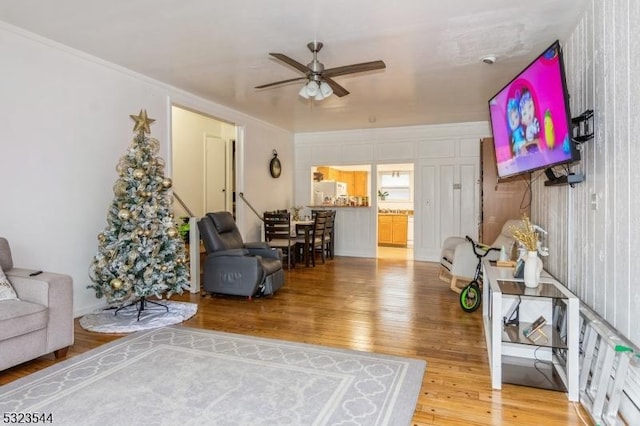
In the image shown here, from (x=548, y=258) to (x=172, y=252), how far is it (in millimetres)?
3797

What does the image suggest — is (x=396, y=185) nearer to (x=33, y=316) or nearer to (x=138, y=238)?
(x=138, y=238)

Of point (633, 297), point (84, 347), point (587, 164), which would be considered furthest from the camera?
point (84, 347)

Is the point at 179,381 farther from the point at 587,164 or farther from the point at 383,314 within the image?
the point at 587,164

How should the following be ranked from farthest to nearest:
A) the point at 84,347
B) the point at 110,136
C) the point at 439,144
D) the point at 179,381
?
the point at 439,144, the point at 110,136, the point at 84,347, the point at 179,381

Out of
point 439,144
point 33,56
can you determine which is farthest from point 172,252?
point 439,144

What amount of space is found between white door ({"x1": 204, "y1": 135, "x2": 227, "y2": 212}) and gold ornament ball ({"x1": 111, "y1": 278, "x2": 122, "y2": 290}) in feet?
12.3

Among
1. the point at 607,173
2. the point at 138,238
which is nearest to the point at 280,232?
the point at 138,238

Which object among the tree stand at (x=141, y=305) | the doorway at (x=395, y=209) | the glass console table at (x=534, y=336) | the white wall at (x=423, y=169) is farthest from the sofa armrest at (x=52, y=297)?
the doorway at (x=395, y=209)

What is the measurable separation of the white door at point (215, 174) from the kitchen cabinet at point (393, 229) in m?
4.06

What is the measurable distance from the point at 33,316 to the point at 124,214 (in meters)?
1.21

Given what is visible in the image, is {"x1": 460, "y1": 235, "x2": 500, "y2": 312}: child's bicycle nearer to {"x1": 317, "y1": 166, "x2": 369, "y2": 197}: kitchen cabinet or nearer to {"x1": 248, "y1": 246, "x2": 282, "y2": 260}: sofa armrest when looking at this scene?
{"x1": 248, "y1": 246, "x2": 282, "y2": 260}: sofa armrest

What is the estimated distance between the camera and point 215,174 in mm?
7344

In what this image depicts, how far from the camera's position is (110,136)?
4098 mm

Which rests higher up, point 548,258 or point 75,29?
point 75,29
